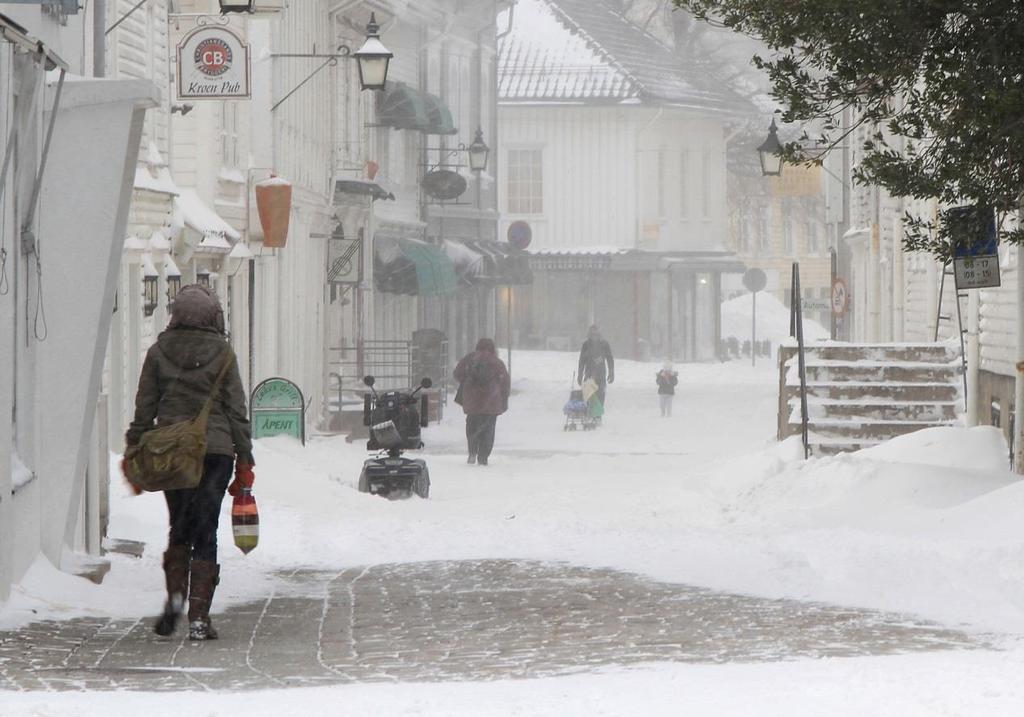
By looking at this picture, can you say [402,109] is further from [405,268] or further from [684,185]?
[684,185]

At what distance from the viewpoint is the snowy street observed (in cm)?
699

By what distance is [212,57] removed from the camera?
20578 mm

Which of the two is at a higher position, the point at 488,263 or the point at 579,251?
the point at 579,251

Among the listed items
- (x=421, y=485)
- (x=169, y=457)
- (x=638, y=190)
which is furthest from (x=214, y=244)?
(x=638, y=190)

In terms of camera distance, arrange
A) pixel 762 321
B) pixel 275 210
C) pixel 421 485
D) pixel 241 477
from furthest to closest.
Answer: pixel 762 321 < pixel 275 210 < pixel 421 485 < pixel 241 477

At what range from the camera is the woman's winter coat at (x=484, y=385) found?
85.4 ft

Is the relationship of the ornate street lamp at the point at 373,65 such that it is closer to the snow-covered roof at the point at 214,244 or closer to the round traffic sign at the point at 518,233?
the snow-covered roof at the point at 214,244

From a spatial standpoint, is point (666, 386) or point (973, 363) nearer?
point (973, 363)

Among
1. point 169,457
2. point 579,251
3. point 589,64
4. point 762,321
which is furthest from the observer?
point 762,321

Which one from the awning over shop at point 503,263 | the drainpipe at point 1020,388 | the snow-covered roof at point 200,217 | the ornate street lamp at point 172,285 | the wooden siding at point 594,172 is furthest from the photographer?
the wooden siding at point 594,172

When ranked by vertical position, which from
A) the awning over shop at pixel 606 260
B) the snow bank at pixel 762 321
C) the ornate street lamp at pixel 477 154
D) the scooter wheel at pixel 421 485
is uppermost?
the ornate street lamp at pixel 477 154

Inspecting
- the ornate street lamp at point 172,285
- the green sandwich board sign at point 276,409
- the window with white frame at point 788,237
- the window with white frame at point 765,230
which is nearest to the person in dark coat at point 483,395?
the green sandwich board sign at point 276,409

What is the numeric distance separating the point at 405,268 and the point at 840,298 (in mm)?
8544

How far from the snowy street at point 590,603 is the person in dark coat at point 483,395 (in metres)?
6.39
